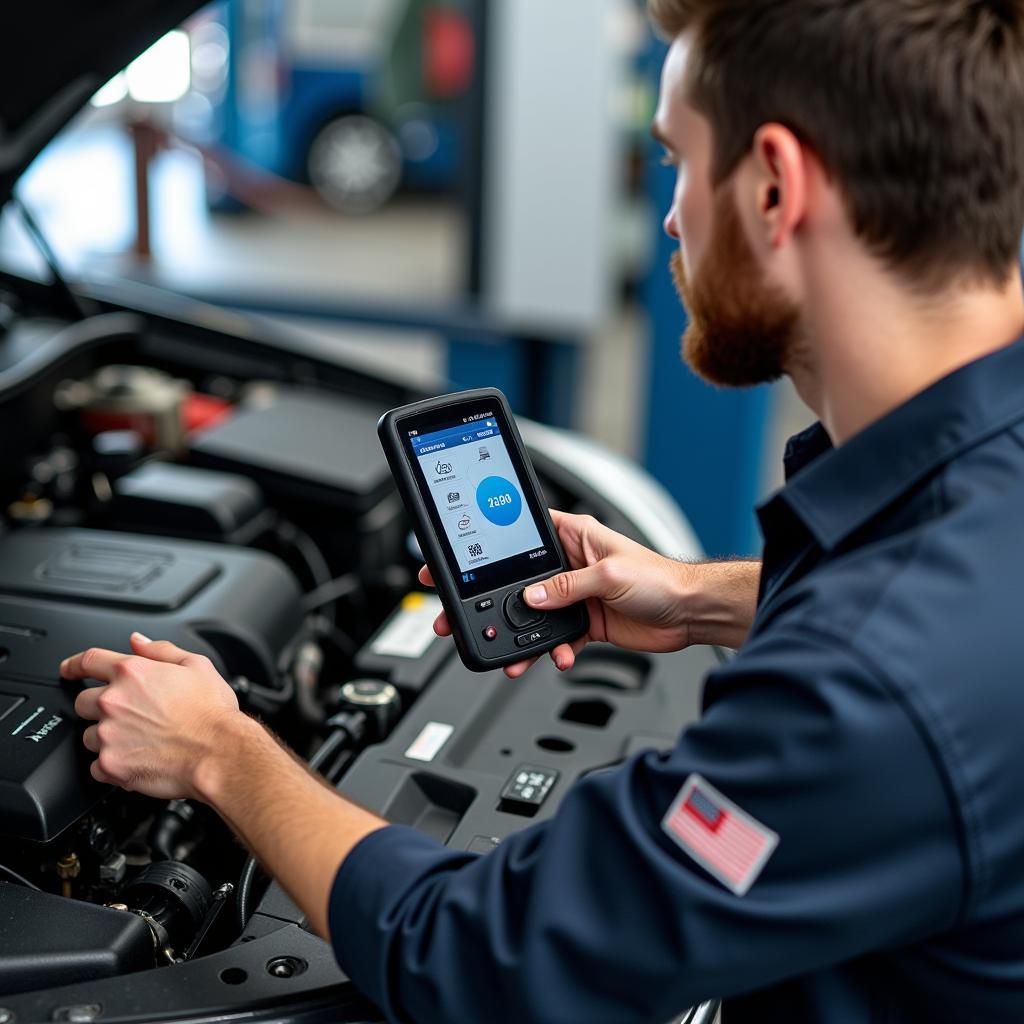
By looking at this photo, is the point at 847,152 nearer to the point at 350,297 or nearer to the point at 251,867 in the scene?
the point at 251,867

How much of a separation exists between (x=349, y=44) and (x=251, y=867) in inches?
282

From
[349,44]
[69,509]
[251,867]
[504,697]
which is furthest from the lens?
[349,44]

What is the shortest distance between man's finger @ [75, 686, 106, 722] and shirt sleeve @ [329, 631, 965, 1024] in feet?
1.13

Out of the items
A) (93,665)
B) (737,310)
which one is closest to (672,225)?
(737,310)

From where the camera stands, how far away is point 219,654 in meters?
1.35

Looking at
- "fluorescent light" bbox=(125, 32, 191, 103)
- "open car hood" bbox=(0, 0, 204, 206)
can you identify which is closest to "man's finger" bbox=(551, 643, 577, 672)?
"open car hood" bbox=(0, 0, 204, 206)

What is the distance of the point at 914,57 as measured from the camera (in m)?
0.87

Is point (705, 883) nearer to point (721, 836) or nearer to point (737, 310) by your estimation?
point (721, 836)

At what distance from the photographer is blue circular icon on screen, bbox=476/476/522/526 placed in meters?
1.25

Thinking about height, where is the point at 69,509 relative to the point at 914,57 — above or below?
below

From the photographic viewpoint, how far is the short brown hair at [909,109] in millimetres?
873

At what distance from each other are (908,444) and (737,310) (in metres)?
0.16

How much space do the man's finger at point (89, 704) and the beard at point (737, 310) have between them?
581mm

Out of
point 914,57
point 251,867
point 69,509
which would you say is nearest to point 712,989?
point 251,867
